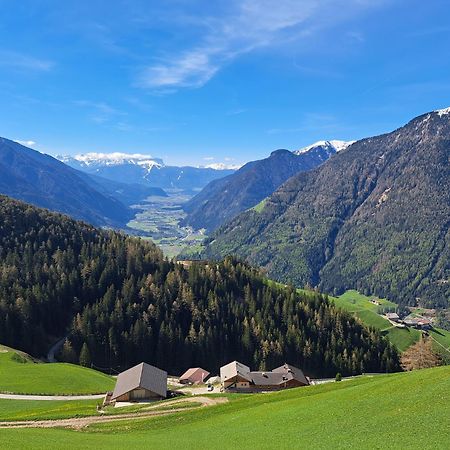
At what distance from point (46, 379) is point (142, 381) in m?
27.8

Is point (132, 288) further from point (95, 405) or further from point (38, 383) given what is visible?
point (95, 405)

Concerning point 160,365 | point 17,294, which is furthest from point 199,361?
point 17,294

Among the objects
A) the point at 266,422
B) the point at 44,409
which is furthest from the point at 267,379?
the point at 266,422

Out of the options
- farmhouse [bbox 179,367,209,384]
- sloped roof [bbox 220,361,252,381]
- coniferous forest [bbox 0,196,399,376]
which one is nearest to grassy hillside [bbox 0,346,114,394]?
farmhouse [bbox 179,367,209,384]

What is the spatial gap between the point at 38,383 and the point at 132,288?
311 ft

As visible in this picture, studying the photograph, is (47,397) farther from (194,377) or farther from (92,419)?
(194,377)

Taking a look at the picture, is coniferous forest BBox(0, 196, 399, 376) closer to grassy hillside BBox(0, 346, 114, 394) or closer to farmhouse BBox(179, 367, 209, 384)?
farmhouse BBox(179, 367, 209, 384)

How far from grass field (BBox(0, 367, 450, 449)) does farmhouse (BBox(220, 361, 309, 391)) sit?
1950 inches

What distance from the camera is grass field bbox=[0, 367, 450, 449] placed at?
40375 millimetres

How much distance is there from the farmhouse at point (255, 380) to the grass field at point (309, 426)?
1950 inches

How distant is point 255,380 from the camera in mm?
120125

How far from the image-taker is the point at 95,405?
8569 centimetres

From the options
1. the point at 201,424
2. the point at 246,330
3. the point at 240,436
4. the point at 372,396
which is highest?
the point at 372,396

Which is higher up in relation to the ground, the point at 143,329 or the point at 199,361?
the point at 143,329
